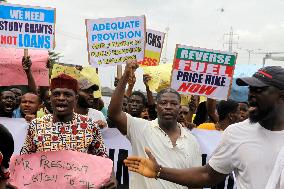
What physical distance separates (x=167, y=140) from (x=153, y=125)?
0.73 feet

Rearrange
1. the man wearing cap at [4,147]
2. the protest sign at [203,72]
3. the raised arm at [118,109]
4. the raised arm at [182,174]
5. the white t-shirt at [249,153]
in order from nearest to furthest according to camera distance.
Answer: the man wearing cap at [4,147]
the white t-shirt at [249,153]
the raised arm at [182,174]
the raised arm at [118,109]
the protest sign at [203,72]

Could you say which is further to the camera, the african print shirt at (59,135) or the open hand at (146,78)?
the open hand at (146,78)

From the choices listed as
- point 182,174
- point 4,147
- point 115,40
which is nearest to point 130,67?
point 182,174

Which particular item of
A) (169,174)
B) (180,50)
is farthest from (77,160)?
(180,50)

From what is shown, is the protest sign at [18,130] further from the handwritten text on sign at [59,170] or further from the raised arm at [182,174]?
the raised arm at [182,174]

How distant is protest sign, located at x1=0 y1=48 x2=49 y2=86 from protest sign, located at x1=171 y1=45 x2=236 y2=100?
7.52ft

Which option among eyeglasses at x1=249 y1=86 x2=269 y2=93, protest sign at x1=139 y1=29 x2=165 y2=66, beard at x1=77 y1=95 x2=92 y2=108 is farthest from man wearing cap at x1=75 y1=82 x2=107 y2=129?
eyeglasses at x1=249 y1=86 x2=269 y2=93

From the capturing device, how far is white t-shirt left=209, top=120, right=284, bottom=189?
11.0 ft

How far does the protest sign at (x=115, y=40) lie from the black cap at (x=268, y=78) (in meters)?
3.00

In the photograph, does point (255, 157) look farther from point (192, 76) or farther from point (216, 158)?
point (192, 76)

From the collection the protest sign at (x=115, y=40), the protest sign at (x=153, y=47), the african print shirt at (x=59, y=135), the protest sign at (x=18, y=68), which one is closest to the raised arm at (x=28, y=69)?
the protest sign at (x=18, y=68)

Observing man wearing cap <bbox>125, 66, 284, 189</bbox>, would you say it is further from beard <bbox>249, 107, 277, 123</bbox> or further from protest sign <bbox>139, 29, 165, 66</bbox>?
protest sign <bbox>139, 29, 165, 66</bbox>

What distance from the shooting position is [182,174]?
3.76 m

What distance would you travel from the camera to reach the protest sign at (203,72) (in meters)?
6.70
